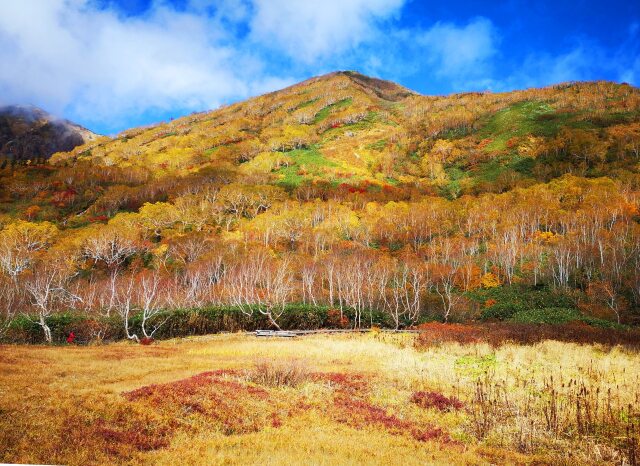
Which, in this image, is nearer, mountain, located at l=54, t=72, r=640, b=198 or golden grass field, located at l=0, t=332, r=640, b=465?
golden grass field, located at l=0, t=332, r=640, b=465

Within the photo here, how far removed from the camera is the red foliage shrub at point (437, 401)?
40.6 feet

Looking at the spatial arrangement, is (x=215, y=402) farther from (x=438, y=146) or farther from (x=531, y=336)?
(x=438, y=146)

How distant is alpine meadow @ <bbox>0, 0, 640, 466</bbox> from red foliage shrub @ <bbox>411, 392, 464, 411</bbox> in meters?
0.08

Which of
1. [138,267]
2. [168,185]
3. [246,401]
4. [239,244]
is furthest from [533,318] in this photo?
[168,185]

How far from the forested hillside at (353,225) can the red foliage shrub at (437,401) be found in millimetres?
24008

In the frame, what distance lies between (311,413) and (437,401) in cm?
457

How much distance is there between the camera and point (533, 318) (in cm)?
3875

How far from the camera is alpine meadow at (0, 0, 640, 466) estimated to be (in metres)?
8.88

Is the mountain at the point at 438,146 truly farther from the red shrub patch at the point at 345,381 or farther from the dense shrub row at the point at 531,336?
the red shrub patch at the point at 345,381

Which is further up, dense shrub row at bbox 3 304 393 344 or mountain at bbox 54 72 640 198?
mountain at bbox 54 72 640 198

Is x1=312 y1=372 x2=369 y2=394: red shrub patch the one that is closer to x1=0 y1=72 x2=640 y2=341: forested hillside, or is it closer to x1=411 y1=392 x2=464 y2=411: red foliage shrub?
x1=411 y1=392 x2=464 y2=411: red foliage shrub

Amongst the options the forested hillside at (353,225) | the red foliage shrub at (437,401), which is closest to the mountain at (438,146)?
the forested hillside at (353,225)

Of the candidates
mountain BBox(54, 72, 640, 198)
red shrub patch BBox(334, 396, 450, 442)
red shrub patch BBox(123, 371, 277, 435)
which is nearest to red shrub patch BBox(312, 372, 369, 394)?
red shrub patch BBox(334, 396, 450, 442)

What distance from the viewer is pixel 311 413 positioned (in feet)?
35.2
